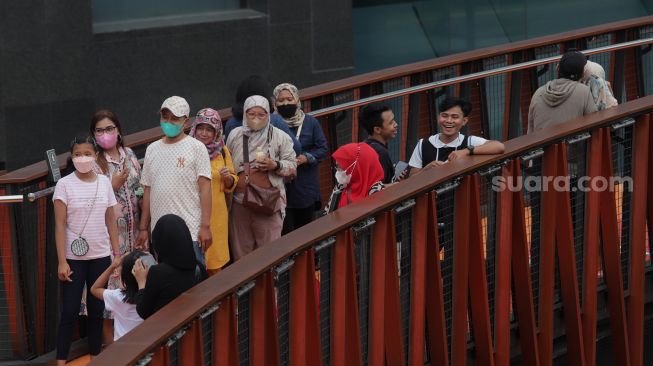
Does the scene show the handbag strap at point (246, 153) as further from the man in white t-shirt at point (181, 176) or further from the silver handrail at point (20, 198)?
the silver handrail at point (20, 198)

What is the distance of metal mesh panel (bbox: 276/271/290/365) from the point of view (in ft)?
22.3

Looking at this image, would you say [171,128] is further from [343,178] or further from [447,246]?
[447,246]

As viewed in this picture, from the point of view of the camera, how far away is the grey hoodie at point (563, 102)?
996 cm

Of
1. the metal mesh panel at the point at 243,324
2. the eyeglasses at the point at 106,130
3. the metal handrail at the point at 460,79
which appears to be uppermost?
the eyeglasses at the point at 106,130

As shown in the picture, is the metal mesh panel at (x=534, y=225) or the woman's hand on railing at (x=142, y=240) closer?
the metal mesh panel at (x=534, y=225)

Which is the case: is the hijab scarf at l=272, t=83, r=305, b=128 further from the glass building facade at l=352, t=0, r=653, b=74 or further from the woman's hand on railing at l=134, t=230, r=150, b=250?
the glass building facade at l=352, t=0, r=653, b=74

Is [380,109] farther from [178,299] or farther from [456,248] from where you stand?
[178,299]

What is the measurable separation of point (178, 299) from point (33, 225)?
130 inches

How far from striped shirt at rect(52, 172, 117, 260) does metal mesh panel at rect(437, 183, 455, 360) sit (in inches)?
76.1

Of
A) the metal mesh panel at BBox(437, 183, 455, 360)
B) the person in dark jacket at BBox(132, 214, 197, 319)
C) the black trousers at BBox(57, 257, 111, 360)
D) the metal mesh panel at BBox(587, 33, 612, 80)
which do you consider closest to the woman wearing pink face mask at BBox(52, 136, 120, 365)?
the black trousers at BBox(57, 257, 111, 360)

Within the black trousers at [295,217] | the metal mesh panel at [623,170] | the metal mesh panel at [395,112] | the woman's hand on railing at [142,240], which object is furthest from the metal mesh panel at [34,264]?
the metal mesh panel at [395,112]

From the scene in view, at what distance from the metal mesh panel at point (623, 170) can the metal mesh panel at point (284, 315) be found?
3.23m

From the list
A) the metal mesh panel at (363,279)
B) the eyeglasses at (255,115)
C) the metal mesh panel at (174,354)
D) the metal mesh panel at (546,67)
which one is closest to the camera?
the metal mesh panel at (174,354)

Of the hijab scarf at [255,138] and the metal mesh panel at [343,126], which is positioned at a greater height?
the hijab scarf at [255,138]
